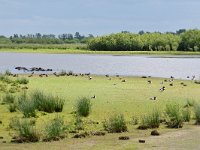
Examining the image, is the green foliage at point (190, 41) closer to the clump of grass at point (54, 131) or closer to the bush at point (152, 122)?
the bush at point (152, 122)

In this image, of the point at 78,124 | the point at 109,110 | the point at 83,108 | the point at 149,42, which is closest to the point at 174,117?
the point at 78,124

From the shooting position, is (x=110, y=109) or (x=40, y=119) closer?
(x=40, y=119)

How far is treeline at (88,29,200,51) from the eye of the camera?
4513 inches

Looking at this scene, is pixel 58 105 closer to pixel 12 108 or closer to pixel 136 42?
pixel 12 108

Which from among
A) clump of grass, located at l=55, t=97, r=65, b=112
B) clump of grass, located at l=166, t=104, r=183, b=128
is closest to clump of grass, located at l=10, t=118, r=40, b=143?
clump of grass, located at l=166, t=104, r=183, b=128

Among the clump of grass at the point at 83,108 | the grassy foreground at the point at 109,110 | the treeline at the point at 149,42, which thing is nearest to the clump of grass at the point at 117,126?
the grassy foreground at the point at 109,110

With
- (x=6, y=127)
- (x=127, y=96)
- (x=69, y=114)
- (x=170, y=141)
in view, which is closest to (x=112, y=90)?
(x=127, y=96)

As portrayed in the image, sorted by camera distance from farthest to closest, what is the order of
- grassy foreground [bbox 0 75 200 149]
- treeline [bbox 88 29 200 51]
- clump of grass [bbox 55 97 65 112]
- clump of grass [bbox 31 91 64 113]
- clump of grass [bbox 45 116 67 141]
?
treeline [bbox 88 29 200 51], clump of grass [bbox 55 97 65 112], clump of grass [bbox 31 91 64 113], clump of grass [bbox 45 116 67 141], grassy foreground [bbox 0 75 200 149]

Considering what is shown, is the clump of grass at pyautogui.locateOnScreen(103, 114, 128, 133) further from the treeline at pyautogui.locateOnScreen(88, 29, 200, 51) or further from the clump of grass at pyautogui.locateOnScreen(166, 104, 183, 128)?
the treeline at pyautogui.locateOnScreen(88, 29, 200, 51)

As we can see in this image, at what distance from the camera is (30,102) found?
1758cm

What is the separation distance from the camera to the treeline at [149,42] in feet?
376

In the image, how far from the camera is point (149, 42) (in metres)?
121

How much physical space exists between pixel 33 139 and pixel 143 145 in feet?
8.91

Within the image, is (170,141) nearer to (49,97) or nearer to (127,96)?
(49,97)
